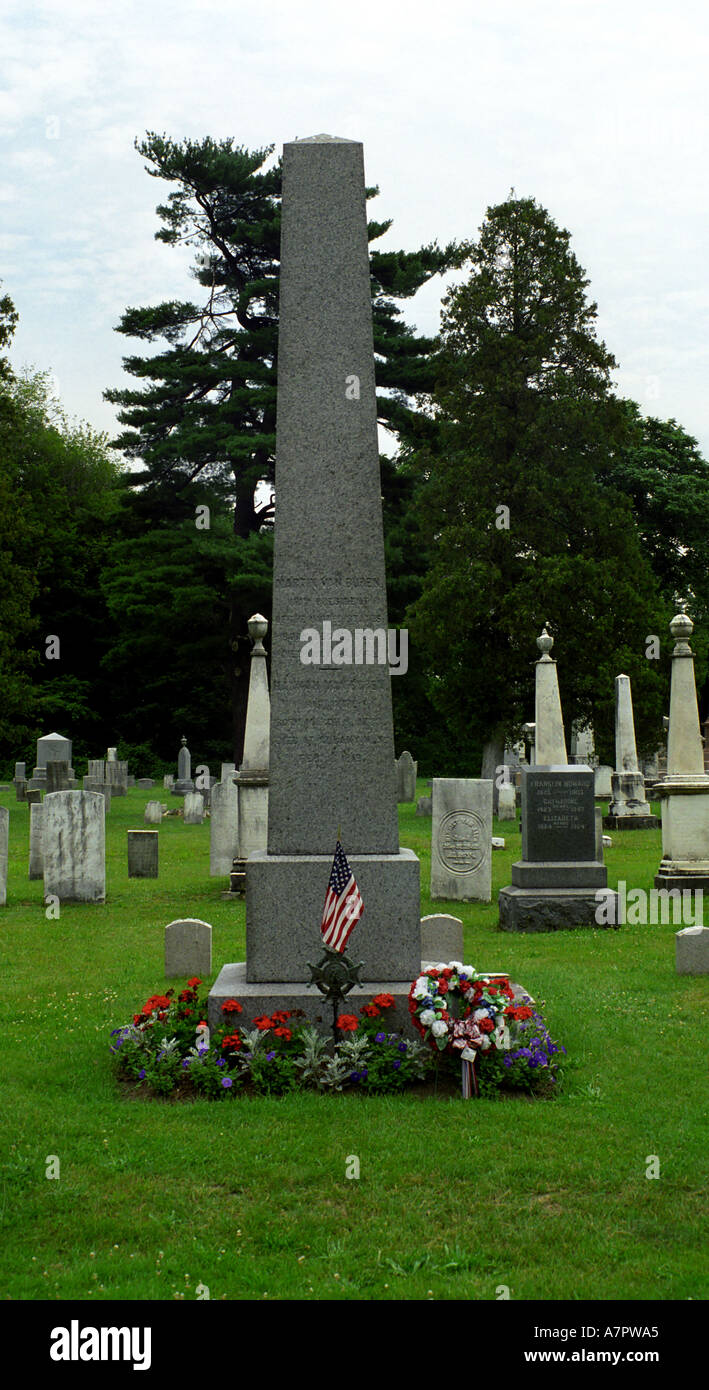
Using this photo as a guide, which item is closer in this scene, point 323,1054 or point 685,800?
point 323,1054

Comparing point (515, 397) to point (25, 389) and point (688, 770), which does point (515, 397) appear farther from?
point (25, 389)

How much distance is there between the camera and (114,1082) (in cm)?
616

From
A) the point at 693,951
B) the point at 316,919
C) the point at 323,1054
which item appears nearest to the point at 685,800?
the point at 693,951

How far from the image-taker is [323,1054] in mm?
6012

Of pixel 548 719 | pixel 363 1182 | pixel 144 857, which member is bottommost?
pixel 363 1182

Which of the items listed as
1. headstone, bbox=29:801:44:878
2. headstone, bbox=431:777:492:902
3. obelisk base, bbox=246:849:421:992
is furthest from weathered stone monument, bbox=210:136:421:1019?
headstone, bbox=29:801:44:878

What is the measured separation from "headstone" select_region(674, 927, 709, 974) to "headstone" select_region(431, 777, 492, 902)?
4.26 m

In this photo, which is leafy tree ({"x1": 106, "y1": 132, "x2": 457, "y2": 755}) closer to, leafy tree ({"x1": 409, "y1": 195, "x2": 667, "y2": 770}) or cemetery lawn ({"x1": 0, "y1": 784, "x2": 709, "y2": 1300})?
leafy tree ({"x1": 409, "y1": 195, "x2": 667, "y2": 770})

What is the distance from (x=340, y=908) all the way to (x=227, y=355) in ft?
96.8

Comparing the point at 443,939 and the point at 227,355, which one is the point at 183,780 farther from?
the point at 443,939

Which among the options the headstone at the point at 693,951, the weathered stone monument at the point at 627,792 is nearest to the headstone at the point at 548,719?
the headstone at the point at 693,951

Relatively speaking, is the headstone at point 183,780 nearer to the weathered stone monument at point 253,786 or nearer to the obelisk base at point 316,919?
the weathered stone monument at point 253,786

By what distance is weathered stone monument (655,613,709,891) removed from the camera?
536 inches

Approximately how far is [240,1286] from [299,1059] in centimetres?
206
